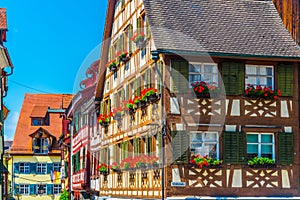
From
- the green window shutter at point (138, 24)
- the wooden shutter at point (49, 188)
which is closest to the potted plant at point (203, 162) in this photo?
the green window shutter at point (138, 24)

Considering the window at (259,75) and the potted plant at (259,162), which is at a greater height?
the window at (259,75)

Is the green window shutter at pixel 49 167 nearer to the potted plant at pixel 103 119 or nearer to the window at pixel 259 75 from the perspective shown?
the potted plant at pixel 103 119

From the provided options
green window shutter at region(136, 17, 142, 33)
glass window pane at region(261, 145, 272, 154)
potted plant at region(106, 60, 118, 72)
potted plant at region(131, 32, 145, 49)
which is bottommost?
glass window pane at region(261, 145, 272, 154)

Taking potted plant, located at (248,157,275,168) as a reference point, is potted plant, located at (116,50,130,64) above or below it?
above

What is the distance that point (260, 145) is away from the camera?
2342cm

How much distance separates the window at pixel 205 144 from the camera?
22781 mm

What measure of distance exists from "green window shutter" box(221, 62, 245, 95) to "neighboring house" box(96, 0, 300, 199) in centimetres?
3

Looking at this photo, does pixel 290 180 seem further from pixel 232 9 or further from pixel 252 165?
pixel 232 9

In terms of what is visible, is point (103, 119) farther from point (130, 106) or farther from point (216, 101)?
point (216, 101)

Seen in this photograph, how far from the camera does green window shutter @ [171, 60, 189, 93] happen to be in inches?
890

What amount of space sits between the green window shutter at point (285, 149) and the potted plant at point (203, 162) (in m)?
2.15

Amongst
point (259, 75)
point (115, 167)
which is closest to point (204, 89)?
point (259, 75)

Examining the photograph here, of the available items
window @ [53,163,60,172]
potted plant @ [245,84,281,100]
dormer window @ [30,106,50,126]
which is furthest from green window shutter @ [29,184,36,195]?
potted plant @ [245,84,281,100]

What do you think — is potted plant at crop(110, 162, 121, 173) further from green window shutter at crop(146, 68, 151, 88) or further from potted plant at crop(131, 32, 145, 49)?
potted plant at crop(131, 32, 145, 49)
